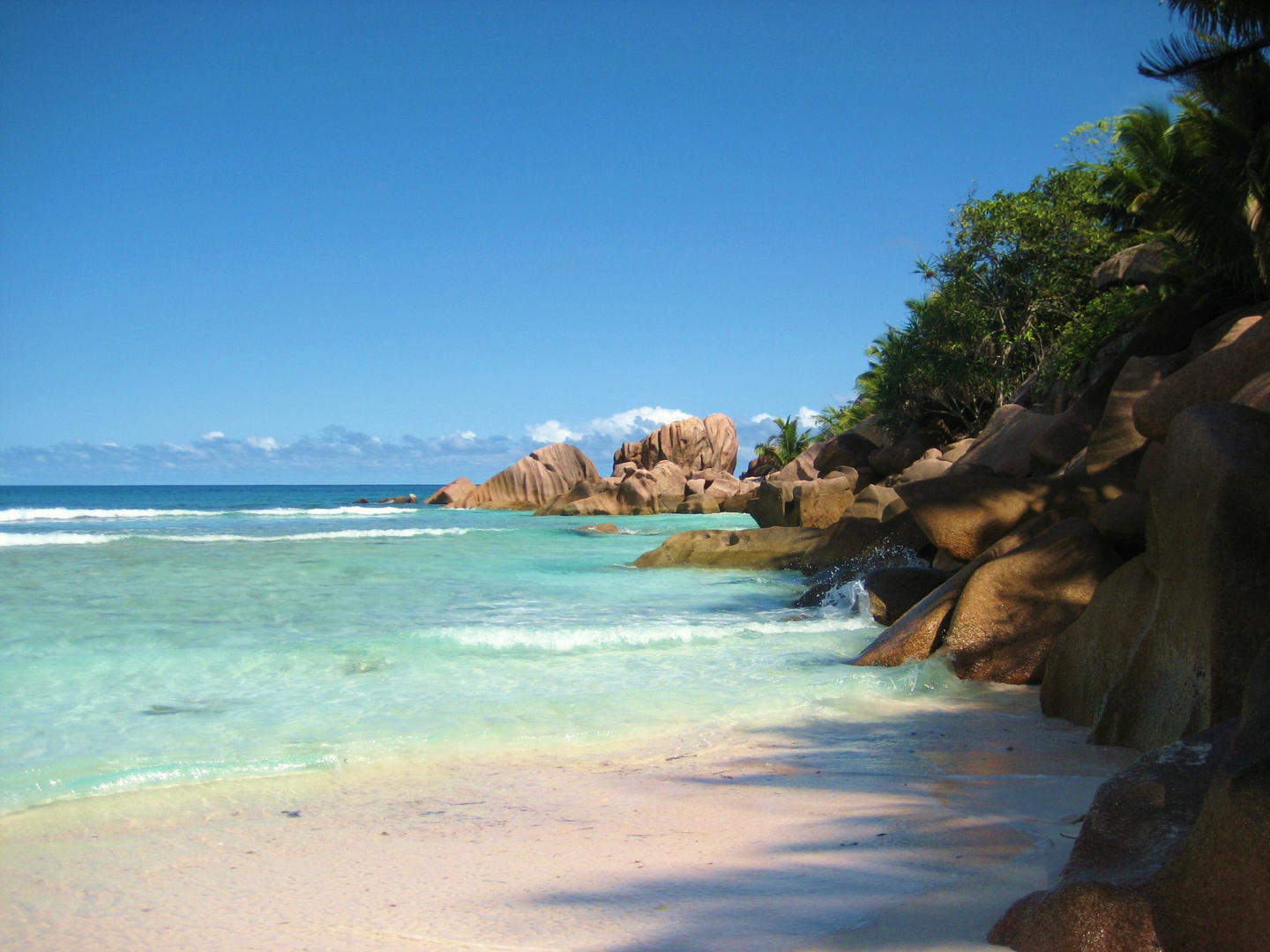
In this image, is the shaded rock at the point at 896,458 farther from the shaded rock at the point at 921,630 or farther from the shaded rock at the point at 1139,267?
the shaded rock at the point at 921,630

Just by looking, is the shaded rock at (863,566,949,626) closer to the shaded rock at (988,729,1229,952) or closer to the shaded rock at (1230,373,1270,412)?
the shaded rock at (1230,373,1270,412)

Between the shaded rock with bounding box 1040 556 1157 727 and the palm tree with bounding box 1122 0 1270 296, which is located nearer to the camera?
the shaded rock with bounding box 1040 556 1157 727

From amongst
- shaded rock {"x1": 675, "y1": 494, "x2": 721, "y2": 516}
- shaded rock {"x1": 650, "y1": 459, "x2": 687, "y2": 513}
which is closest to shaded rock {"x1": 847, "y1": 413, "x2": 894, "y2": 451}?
shaded rock {"x1": 675, "y1": 494, "x2": 721, "y2": 516}

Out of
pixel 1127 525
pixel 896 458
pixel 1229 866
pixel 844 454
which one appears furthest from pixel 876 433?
pixel 1229 866

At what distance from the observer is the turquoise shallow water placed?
222 inches

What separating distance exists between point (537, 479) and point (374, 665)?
42.9m

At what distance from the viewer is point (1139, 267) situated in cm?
1794

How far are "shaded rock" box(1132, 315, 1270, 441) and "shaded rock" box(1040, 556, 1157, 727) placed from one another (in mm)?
2742

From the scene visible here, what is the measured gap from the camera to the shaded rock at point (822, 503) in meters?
20.8

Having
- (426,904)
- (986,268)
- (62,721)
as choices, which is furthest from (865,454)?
(426,904)

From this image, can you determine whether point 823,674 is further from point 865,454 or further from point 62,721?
point 865,454

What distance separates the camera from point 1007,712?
5.95 m

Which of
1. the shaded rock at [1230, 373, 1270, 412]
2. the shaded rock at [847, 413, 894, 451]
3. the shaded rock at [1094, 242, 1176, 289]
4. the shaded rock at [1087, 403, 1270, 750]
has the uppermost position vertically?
the shaded rock at [1094, 242, 1176, 289]

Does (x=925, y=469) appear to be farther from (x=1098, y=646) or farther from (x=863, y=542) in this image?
(x=1098, y=646)
